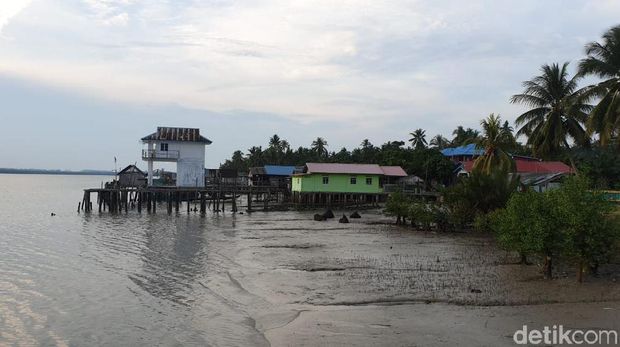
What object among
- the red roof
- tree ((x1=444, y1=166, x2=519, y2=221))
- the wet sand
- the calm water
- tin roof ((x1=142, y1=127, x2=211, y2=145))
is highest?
tin roof ((x1=142, y1=127, x2=211, y2=145))

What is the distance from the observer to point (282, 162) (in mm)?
88312

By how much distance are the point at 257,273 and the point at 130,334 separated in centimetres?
665

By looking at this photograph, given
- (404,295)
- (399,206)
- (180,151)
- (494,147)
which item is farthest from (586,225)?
(180,151)

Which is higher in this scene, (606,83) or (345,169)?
(606,83)

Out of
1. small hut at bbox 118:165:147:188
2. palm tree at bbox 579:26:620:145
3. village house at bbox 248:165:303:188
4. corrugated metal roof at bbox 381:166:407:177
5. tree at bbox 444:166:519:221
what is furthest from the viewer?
village house at bbox 248:165:303:188

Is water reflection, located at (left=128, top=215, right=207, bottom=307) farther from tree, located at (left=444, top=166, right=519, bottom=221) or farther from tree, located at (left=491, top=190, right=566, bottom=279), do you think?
tree, located at (left=444, top=166, right=519, bottom=221)

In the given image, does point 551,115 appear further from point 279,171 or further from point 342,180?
point 279,171

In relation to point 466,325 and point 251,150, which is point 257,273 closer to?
point 466,325

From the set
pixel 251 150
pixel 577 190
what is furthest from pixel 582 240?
pixel 251 150

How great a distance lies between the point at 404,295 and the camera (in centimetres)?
1253

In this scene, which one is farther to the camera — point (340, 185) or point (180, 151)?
point (180, 151)

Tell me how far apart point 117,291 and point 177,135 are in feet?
131

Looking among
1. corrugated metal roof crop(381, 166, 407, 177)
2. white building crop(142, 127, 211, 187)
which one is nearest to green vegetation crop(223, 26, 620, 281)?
corrugated metal roof crop(381, 166, 407, 177)

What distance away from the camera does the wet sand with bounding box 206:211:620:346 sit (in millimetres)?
9578
